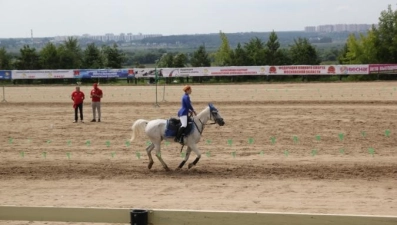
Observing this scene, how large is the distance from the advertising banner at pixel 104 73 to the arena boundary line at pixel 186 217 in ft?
174

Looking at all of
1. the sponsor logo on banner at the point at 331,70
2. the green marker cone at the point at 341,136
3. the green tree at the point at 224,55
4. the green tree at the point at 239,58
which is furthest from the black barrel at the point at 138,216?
the green tree at the point at 224,55

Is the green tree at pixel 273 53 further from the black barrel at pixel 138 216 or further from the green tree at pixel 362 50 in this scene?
the black barrel at pixel 138 216

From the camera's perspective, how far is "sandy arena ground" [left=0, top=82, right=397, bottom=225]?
44.7 feet

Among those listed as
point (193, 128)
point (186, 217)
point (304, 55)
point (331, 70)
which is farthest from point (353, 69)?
point (186, 217)

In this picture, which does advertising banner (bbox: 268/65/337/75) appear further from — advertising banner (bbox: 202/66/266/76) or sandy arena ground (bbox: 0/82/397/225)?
sandy arena ground (bbox: 0/82/397/225)

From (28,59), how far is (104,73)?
18.9 meters

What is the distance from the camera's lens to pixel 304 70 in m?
57.2

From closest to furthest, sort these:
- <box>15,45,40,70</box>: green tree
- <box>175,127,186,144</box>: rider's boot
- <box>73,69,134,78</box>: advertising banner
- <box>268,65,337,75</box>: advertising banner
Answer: <box>175,127,186,144</box>: rider's boot → <box>268,65,337,75</box>: advertising banner → <box>73,69,134,78</box>: advertising banner → <box>15,45,40,70</box>: green tree

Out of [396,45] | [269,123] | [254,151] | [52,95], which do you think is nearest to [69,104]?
[52,95]

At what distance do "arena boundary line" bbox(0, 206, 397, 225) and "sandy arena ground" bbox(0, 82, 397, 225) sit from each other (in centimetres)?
492

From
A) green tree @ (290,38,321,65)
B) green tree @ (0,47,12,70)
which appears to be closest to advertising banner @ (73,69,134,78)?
green tree @ (0,47,12,70)

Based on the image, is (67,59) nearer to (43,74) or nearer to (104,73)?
(43,74)

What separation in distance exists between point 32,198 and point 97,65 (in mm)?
63696

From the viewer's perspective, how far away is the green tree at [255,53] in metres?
71.4
